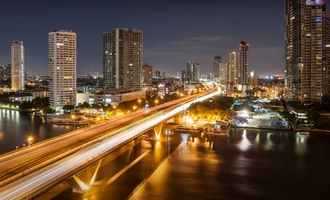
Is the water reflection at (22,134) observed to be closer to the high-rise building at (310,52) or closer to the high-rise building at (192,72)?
the high-rise building at (310,52)

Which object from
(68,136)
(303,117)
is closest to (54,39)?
(303,117)

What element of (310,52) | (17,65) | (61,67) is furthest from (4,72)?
(310,52)

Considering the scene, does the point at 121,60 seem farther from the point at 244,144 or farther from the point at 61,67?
the point at 244,144

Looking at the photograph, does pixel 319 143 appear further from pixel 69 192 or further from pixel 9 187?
pixel 9 187

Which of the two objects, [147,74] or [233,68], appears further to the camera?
[233,68]

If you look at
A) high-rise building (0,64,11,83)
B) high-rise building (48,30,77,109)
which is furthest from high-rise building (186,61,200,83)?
high-rise building (48,30,77,109)

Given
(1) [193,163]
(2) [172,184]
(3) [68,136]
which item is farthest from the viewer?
(1) [193,163]

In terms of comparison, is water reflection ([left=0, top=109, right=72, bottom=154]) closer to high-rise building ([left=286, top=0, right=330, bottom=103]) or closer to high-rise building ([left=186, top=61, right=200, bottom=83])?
high-rise building ([left=286, top=0, right=330, bottom=103])
